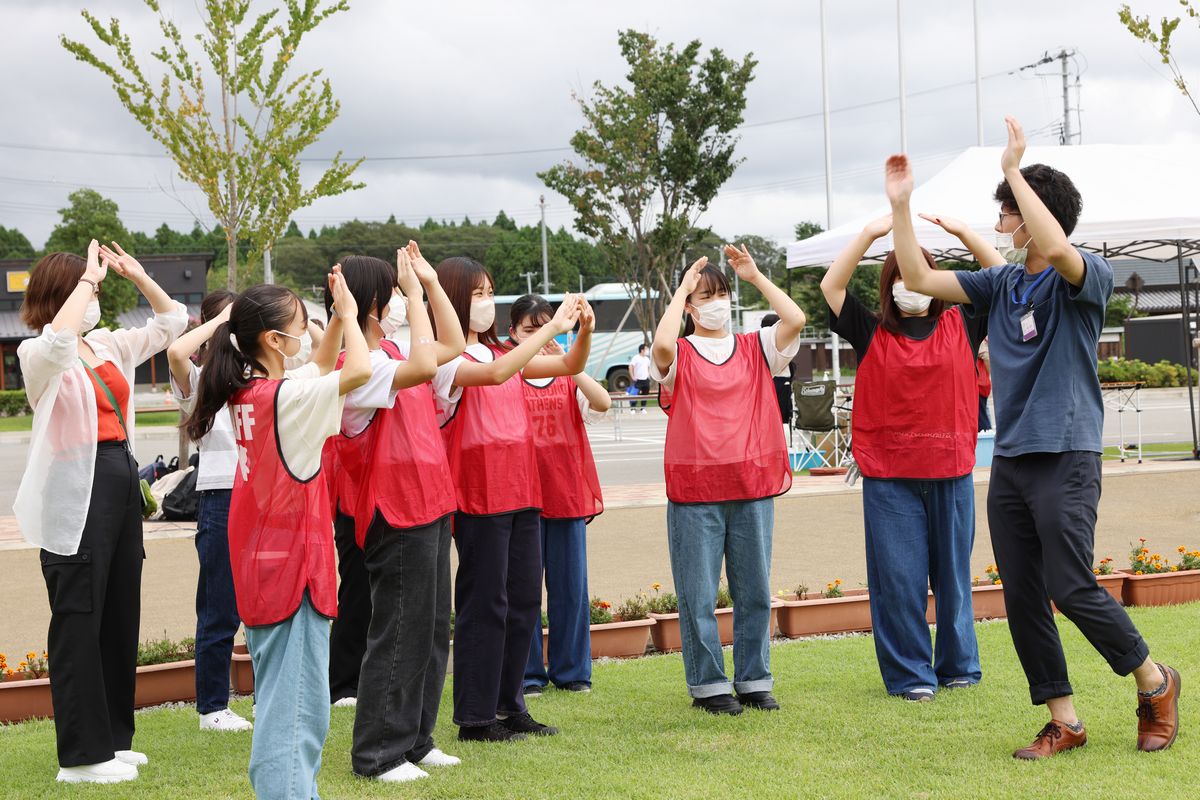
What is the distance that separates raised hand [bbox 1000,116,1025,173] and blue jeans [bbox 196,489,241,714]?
11.3 ft

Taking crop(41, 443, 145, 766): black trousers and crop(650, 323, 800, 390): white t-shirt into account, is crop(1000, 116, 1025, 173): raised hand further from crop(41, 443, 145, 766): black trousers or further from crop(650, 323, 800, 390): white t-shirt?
crop(41, 443, 145, 766): black trousers

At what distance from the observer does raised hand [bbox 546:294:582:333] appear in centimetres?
459

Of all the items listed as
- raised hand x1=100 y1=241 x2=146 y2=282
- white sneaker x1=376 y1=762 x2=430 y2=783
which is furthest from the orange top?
white sneaker x1=376 y1=762 x2=430 y2=783

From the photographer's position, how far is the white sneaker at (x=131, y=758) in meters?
4.64

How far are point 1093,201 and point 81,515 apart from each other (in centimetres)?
963

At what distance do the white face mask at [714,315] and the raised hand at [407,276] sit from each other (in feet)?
4.95

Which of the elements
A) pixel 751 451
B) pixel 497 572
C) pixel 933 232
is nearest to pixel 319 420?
pixel 497 572

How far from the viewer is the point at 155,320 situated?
198 inches

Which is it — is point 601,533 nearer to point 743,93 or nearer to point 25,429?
point 743,93

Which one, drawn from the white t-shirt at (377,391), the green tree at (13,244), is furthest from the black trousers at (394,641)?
the green tree at (13,244)

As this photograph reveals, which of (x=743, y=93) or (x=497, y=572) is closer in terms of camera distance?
(x=497, y=572)

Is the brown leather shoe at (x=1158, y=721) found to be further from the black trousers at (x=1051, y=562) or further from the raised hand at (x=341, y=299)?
the raised hand at (x=341, y=299)

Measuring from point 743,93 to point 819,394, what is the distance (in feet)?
46.1

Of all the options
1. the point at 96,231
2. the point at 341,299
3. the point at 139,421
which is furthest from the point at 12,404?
the point at 341,299
